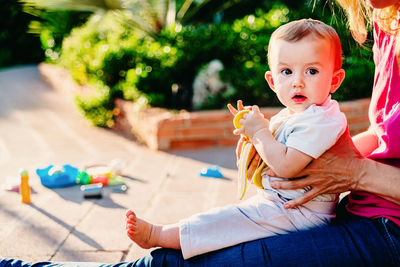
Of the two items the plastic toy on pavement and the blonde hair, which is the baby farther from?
the plastic toy on pavement

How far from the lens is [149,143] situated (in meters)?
4.75

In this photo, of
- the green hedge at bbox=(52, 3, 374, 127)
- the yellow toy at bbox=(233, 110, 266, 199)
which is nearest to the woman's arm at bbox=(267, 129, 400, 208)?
the yellow toy at bbox=(233, 110, 266, 199)

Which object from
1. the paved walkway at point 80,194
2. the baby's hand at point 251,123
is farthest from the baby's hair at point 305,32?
the paved walkway at point 80,194

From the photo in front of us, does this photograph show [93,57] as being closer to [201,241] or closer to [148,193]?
[148,193]

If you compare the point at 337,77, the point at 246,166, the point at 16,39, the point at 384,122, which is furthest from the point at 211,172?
the point at 16,39

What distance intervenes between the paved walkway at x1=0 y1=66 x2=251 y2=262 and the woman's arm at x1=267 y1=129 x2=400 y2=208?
37.8 inches

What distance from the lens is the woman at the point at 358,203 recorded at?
166cm

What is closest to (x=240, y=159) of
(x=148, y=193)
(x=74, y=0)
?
(x=148, y=193)

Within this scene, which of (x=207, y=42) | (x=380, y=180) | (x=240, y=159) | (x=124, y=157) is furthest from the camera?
(x=207, y=42)

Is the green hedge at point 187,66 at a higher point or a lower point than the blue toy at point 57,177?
higher

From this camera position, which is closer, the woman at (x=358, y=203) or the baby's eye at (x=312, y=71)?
the woman at (x=358, y=203)

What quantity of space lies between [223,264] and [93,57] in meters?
5.29

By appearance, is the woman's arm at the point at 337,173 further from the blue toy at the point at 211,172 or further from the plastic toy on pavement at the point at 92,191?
the blue toy at the point at 211,172

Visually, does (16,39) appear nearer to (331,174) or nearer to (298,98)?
(298,98)
